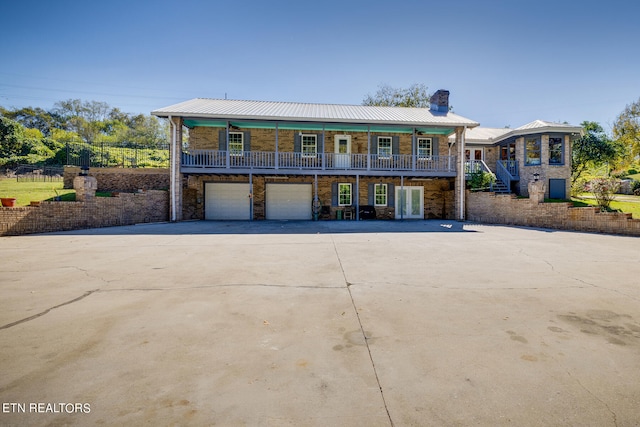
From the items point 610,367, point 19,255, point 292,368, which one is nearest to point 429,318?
point 610,367

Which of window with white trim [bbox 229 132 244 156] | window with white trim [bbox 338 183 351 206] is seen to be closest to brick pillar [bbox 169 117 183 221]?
window with white trim [bbox 229 132 244 156]

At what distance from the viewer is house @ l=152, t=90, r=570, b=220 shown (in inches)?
612

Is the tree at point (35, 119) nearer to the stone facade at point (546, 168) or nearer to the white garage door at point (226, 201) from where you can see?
the white garage door at point (226, 201)

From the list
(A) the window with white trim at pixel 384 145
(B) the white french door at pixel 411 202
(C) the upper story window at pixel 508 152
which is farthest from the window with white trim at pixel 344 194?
(C) the upper story window at pixel 508 152

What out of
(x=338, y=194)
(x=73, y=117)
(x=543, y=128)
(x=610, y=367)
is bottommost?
(x=610, y=367)

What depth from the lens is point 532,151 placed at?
59.0 feet

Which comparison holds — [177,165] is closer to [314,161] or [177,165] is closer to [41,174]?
[314,161]

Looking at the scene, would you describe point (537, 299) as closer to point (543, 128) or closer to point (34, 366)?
point (34, 366)

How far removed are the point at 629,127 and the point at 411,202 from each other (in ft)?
90.3

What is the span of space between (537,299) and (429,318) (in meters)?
1.83

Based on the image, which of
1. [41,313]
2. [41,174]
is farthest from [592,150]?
[41,174]

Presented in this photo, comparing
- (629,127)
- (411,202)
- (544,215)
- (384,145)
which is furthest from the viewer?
(629,127)

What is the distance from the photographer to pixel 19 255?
21.8ft

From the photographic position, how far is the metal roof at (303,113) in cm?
1486
